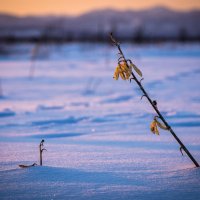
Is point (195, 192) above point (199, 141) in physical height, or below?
below

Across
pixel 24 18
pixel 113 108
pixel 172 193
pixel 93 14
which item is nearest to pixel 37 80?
pixel 113 108

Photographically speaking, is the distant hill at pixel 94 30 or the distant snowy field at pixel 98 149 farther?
the distant hill at pixel 94 30

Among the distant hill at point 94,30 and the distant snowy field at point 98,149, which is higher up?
the distant hill at point 94,30

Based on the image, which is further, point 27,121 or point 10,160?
point 27,121

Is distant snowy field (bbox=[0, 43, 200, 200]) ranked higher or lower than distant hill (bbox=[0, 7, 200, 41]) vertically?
lower

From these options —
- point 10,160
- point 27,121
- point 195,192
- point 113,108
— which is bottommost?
point 195,192

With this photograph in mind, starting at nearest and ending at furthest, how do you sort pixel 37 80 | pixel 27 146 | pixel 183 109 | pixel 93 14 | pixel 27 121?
pixel 27 146
pixel 27 121
pixel 183 109
pixel 37 80
pixel 93 14

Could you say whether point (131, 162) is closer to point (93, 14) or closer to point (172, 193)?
point (172, 193)

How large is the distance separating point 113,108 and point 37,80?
4.48m

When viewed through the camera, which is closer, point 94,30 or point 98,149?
point 98,149

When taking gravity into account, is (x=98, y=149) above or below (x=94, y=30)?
below

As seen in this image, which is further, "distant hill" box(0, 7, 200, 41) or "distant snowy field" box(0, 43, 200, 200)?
"distant hill" box(0, 7, 200, 41)

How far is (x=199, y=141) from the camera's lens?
2.57 m

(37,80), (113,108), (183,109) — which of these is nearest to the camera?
(183,109)
